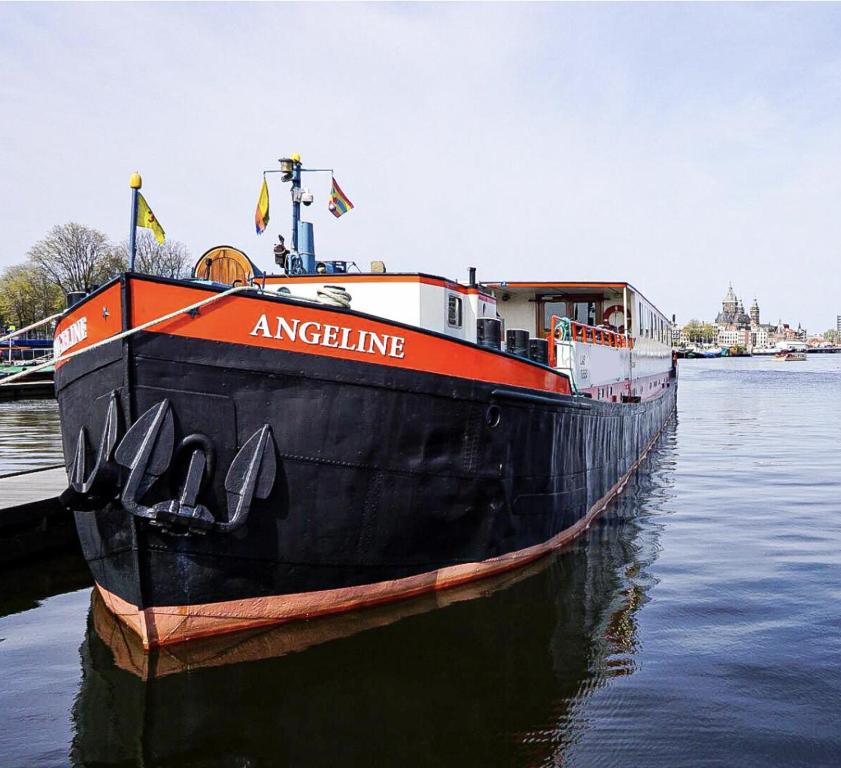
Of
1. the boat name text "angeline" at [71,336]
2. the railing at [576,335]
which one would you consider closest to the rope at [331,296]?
the boat name text "angeline" at [71,336]

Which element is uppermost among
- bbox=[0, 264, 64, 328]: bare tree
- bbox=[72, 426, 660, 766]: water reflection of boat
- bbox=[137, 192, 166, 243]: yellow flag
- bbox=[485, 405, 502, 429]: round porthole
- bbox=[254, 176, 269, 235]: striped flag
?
bbox=[0, 264, 64, 328]: bare tree

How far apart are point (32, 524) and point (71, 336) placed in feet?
13.8

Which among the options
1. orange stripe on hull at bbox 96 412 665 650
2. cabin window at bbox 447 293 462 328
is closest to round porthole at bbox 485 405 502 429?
orange stripe on hull at bbox 96 412 665 650

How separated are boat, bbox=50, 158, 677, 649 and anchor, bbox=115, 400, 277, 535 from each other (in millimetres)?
15

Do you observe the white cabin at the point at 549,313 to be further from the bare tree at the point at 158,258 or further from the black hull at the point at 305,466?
the bare tree at the point at 158,258

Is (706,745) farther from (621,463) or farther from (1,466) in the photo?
(1,466)

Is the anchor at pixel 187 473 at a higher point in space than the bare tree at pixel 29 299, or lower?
lower

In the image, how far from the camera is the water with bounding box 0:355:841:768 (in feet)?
17.3

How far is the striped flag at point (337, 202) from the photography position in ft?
35.8

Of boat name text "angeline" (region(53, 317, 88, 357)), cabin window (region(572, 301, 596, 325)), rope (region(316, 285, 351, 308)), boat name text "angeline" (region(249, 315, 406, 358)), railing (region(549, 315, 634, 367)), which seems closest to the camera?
boat name text "angeline" (region(249, 315, 406, 358))

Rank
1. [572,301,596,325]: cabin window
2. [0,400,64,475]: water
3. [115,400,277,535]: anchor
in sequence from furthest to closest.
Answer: [0,400,64,475]: water, [572,301,596,325]: cabin window, [115,400,277,535]: anchor

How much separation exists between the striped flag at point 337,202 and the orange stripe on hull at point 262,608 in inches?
225

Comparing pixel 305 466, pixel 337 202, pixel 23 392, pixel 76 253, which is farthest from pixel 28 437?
pixel 76 253

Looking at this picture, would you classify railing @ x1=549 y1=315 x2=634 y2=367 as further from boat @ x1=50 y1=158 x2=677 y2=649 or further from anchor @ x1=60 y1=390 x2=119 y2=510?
anchor @ x1=60 y1=390 x2=119 y2=510
